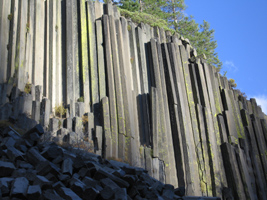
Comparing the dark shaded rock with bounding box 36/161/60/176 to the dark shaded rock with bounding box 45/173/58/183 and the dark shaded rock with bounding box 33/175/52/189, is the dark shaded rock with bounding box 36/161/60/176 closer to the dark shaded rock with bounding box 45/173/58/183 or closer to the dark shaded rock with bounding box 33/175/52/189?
the dark shaded rock with bounding box 45/173/58/183

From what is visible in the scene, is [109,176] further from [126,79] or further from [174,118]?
[174,118]

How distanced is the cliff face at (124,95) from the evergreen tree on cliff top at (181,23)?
11.3 metres

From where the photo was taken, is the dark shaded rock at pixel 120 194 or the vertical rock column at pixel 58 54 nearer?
the dark shaded rock at pixel 120 194

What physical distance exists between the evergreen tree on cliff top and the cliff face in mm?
11287

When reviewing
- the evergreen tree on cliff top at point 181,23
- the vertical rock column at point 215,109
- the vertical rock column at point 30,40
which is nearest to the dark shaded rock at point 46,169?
the vertical rock column at point 30,40

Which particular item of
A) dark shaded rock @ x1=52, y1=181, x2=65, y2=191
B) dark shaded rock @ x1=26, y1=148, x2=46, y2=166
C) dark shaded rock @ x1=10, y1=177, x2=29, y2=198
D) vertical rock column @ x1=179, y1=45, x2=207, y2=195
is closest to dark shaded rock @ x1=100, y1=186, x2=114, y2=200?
dark shaded rock @ x1=52, y1=181, x2=65, y2=191

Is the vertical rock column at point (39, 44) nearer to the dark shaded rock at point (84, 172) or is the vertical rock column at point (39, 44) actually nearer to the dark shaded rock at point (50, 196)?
the dark shaded rock at point (84, 172)

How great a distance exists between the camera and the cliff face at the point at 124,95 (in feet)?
33.5

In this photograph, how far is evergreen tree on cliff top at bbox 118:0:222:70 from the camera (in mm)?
25469

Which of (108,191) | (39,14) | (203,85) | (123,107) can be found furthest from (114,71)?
(108,191)

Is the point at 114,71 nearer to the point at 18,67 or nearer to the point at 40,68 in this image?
the point at 40,68

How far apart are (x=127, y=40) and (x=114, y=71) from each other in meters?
1.74

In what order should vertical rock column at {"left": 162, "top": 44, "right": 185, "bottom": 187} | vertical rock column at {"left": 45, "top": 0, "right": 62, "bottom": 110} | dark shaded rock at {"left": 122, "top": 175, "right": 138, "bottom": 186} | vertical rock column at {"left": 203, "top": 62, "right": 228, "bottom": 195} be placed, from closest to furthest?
dark shaded rock at {"left": 122, "top": 175, "right": 138, "bottom": 186}
vertical rock column at {"left": 45, "top": 0, "right": 62, "bottom": 110}
vertical rock column at {"left": 162, "top": 44, "right": 185, "bottom": 187}
vertical rock column at {"left": 203, "top": 62, "right": 228, "bottom": 195}

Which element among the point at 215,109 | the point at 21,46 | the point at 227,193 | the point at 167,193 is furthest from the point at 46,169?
the point at 215,109
